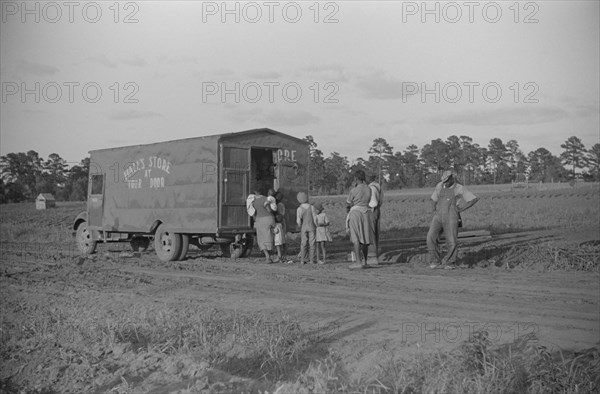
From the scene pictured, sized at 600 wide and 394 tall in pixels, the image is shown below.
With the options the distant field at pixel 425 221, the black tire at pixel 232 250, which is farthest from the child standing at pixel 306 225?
the distant field at pixel 425 221

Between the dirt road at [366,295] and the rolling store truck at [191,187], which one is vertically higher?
the rolling store truck at [191,187]

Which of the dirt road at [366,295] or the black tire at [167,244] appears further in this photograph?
the black tire at [167,244]

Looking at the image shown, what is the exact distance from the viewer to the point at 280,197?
15148 mm

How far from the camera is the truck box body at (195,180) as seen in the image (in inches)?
589

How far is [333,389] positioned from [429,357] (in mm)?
1045

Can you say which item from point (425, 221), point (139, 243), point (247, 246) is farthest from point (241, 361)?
point (425, 221)

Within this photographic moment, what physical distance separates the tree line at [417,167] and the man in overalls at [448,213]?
155 ft

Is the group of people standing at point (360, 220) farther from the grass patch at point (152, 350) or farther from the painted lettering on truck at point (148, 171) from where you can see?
the grass patch at point (152, 350)

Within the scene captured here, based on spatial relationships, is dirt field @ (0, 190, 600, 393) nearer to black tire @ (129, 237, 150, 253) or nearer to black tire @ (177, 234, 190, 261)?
black tire @ (177, 234, 190, 261)

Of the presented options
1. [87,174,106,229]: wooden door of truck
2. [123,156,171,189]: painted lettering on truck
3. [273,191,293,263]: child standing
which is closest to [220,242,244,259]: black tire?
[273,191,293,263]: child standing

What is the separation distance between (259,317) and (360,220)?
18.6 ft

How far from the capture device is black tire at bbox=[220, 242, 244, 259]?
55.6 feet

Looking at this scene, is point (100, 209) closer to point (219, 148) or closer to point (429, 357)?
point (219, 148)

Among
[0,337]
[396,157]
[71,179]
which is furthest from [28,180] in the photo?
[0,337]
